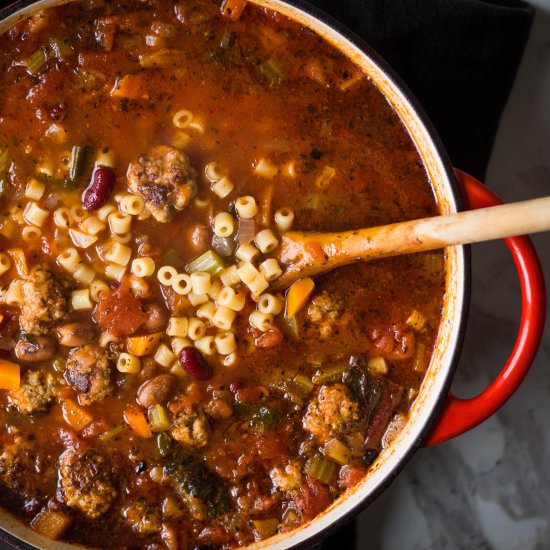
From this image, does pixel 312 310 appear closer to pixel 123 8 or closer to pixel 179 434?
pixel 179 434

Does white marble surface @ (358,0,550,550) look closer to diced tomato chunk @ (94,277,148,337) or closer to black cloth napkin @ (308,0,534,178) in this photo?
black cloth napkin @ (308,0,534,178)

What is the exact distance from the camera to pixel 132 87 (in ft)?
11.4

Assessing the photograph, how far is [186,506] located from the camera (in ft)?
11.9

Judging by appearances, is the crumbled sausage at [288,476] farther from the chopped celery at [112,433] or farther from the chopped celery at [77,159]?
the chopped celery at [77,159]

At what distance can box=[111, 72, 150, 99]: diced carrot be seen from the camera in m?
3.47

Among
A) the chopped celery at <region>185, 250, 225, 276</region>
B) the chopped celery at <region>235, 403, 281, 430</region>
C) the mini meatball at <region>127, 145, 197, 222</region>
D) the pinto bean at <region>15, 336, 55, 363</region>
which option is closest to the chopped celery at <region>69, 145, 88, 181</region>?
the mini meatball at <region>127, 145, 197, 222</region>

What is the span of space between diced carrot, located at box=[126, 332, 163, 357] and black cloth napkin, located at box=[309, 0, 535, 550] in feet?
5.25

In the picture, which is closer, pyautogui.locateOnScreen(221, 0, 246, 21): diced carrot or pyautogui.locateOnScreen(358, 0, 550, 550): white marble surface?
pyautogui.locateOnScreen(221, 0, 246, 21): diced carrot

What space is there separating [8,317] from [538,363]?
3.05 metres

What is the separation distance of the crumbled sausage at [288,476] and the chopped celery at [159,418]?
0.61 m

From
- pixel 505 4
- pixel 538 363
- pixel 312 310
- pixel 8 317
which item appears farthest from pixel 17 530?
pixel 505 4

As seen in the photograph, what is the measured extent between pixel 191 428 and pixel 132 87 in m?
1.73

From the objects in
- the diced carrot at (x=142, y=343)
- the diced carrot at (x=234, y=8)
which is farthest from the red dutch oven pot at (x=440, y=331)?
the diced carrot at (x=142, y=343)

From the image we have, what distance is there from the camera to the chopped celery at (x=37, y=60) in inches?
137
